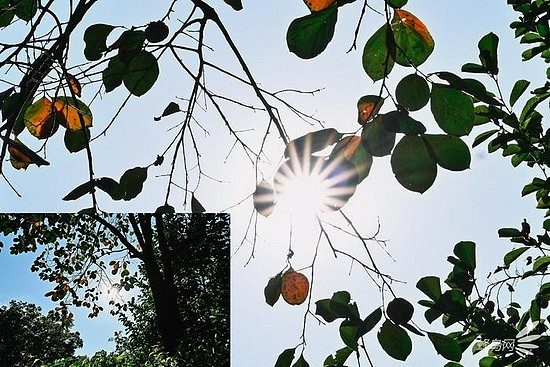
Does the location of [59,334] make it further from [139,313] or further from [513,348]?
[513,348]

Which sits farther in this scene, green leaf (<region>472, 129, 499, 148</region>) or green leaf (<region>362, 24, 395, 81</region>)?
green leaf (<region>472, 129, 499, 148</region>)

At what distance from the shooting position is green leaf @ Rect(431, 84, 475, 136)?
30cm

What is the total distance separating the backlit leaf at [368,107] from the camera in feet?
1.11

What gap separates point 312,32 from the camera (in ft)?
1.03

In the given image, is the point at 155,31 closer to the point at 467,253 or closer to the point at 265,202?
the point at 265,202

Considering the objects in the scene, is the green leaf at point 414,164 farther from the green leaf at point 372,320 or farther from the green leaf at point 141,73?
the green leaf at point 141,73

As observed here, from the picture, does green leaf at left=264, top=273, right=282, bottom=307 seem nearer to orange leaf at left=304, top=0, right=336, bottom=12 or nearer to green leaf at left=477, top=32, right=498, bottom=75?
orange leaf at left=304, top=0, right=336, bottom=12

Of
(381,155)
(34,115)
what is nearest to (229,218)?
(34,115)

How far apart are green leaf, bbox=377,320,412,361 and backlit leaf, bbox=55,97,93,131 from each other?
440mm

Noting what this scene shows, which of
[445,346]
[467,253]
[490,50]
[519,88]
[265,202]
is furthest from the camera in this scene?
[519,88]

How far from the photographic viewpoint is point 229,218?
8.77 feet

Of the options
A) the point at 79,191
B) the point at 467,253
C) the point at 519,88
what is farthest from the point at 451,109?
the point at 519,88

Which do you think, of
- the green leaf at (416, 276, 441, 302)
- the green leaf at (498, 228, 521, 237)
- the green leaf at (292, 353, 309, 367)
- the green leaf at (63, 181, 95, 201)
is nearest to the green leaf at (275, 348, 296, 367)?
the green leaf at (292, 353, 309, 367)

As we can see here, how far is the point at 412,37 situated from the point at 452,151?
12 cm
